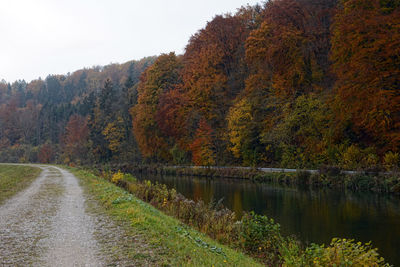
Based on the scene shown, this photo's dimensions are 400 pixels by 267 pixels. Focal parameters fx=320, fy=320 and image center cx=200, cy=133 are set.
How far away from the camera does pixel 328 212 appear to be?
1509cm

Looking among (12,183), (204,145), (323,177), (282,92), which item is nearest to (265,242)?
(323,177)

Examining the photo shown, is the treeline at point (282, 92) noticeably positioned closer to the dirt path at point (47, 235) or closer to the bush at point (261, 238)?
the bush at point (261, 238)

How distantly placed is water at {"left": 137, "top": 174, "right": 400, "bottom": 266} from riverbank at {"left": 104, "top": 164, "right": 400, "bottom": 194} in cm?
129

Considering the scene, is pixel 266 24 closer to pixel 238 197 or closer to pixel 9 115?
pixel 238 197

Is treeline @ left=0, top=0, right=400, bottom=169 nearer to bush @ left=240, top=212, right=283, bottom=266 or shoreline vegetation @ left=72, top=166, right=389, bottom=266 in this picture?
shoreline vegetation @ left=72, top=166, right=389, bottom=266

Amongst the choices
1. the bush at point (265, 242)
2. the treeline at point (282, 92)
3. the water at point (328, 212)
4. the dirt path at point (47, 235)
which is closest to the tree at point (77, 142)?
the treeline at point (282, 92)

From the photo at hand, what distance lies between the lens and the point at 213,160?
38156 millimetres

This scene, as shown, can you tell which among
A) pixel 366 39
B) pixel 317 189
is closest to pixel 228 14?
pixel 366 39

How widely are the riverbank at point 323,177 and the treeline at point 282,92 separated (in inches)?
49.6

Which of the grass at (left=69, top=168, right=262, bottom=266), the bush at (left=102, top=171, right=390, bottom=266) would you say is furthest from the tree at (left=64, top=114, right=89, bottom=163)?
the grass at (left=69, top=168, right=262, bottom=266)

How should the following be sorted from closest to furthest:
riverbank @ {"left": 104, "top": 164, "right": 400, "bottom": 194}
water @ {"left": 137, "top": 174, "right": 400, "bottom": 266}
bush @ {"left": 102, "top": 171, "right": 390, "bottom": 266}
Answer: bush @ {"left": 102, "top": 171, "right": 390, "bottom": 266}
water @ {"left": 137, "top": 174, "right": 400, "bottom": 266}
riverbank @ {"left": 104, "top": 164, "right": 400, "bottom": 194}

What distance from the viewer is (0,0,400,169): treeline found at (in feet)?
70.0

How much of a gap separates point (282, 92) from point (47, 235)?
27.3 metres

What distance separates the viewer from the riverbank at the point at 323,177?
64.9 ft
